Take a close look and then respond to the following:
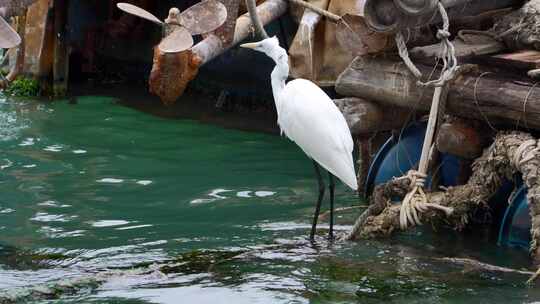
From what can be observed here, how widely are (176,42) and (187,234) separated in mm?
1543

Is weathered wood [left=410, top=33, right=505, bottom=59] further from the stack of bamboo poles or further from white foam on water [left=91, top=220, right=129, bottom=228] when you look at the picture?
white foam on water [left=91, top=220, right=129, bottom=228]

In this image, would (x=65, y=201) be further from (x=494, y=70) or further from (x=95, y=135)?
(x=494, y=70)

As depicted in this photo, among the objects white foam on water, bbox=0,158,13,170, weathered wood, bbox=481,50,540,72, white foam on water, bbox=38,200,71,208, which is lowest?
white foam on water, bbox=38,200,71,208

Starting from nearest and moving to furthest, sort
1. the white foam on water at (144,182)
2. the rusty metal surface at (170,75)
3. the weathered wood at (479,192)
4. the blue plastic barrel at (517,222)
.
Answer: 1. the weathered wood at (479,192)
2. the blue plastic barrel at (517,222)
3. the rusty metal surface at (170,75)
4. the white foam on water at (144,182)

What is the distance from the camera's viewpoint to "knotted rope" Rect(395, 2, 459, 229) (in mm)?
6988

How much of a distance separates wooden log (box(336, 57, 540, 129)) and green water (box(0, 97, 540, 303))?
94cm

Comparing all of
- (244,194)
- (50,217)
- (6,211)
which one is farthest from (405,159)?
(6,211)

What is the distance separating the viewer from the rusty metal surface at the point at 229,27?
9.22 m

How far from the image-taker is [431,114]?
287 inches

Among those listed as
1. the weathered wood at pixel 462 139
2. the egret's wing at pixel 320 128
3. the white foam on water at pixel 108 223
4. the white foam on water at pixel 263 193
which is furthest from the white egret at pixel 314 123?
the white foam on water at pixel 108 223

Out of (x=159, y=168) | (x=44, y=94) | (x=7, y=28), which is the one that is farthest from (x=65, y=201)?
(x=44, y=94)

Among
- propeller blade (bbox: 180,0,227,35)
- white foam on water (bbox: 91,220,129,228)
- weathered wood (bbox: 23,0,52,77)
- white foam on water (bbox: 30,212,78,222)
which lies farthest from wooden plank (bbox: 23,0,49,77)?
white foam on water (bbox: 91,220,129,228)

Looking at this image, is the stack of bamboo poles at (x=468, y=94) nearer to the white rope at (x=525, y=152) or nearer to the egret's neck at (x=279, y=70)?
the white rope at (x=525, y=152)

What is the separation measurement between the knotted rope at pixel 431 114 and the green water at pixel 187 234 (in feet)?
1.07
